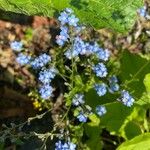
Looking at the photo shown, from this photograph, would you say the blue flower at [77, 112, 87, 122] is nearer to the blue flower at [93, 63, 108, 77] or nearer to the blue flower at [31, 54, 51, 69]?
the blue flower at [93, 63, 108, 77]

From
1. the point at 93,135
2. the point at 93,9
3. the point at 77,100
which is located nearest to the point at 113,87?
the point at 77,100

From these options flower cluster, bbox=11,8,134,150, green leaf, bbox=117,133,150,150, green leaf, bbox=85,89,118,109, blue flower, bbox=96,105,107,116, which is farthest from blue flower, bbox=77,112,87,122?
green leaf, bbox=85,89,118,109

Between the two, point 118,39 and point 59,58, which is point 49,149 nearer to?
point 59,58

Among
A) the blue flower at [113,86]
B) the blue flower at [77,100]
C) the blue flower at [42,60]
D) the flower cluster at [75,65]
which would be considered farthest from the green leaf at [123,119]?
the blue flower at [42,60]

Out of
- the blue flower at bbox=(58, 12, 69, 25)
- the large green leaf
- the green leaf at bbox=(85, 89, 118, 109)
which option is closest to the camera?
the large green leaf

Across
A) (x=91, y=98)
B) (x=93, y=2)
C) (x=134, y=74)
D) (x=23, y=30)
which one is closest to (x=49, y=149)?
(x=91, y=98)

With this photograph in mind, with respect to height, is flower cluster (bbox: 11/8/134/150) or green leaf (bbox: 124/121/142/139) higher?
flower cluster (bbox: 11/8/134/150)

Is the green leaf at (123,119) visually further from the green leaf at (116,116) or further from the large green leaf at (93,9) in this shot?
the large green leaf at (93,9)

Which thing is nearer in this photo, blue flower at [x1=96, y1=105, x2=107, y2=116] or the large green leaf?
the large green leaf
